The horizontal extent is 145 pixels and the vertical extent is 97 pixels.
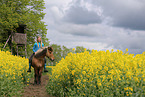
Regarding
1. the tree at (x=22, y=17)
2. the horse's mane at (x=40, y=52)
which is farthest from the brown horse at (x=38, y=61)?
the tree at (x=22, y=17)

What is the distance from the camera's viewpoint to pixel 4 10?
22.5m

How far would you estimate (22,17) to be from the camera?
23266 millimetres

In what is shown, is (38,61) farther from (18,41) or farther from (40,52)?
(18,41)

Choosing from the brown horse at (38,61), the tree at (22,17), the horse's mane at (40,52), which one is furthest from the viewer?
the tree at (22,17)

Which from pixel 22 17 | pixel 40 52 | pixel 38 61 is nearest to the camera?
pixel 40 52

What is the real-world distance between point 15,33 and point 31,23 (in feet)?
9.39

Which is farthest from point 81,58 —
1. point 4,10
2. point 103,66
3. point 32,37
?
point 32,37

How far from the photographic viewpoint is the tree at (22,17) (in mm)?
Answer: 22717

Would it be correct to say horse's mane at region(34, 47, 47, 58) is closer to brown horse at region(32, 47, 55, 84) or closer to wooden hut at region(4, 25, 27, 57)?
brown horse at region(32, 47, 55, 84)

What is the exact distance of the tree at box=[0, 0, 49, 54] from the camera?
22.7m

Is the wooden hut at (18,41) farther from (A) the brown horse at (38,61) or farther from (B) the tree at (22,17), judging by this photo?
(A) the brown horse at (38,61)

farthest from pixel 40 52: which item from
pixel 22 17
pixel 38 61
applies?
pixel 22 17

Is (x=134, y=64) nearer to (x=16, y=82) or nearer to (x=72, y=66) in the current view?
(x=72, y=66)

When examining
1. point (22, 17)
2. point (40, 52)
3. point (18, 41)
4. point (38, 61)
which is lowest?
point (38, 61)
